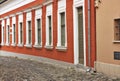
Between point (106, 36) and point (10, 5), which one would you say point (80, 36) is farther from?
point (10, 5)

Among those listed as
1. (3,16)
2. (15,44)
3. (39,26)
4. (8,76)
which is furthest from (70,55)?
(3,16)

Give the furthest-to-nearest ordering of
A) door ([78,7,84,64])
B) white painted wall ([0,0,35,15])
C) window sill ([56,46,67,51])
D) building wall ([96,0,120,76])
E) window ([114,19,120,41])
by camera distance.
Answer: white painted wall ([0,0,35,15])
window sill ([56,46,67,51])
door ([78,7,84,64])
window ([114,19,120,41])
building wall ([96,0,120,76])

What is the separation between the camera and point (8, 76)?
1689cm

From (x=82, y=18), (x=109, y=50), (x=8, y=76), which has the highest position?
(x=82, y=18)

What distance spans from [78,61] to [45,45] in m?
6.52

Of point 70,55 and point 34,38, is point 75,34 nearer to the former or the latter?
point 70,55

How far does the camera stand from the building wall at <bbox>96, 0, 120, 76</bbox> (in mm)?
15531

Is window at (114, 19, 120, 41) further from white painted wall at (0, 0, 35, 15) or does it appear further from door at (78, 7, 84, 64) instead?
white painted wall at (0, 0, 35, 15)

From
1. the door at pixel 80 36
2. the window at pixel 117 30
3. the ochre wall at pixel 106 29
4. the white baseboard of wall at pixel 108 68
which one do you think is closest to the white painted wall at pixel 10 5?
the door at pixel 80 36

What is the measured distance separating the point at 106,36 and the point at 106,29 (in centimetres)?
32

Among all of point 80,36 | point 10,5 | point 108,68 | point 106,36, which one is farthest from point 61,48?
point 10,5

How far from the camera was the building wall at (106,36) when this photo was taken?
51.0ft

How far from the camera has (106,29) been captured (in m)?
16.3

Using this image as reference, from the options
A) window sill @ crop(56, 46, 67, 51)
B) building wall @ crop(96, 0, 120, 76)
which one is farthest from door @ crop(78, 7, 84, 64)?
building wall @ crop(96, 0, 120, 76)
